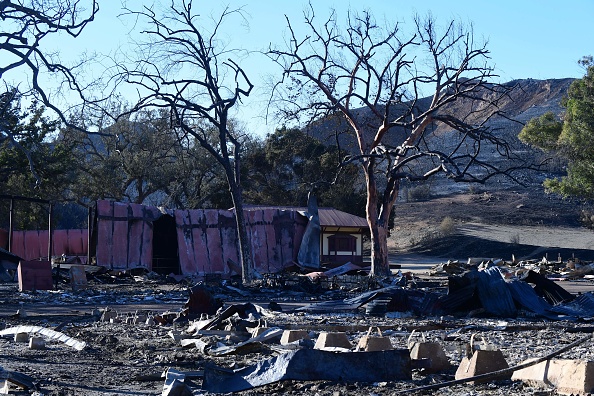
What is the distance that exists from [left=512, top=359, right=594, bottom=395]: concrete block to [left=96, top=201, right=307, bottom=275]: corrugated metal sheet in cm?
2655

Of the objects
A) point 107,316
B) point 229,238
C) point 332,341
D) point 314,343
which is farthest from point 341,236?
point 332,341

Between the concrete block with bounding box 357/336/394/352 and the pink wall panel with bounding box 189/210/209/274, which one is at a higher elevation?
the pink wall panel with bounding box 189/210/209/274

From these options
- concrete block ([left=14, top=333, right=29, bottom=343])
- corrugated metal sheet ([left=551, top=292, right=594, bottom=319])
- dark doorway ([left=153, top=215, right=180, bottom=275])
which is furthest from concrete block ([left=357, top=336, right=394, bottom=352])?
dark doorway ([left=153, top=215, right=180, bottom=275])

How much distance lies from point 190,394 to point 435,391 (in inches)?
66.4

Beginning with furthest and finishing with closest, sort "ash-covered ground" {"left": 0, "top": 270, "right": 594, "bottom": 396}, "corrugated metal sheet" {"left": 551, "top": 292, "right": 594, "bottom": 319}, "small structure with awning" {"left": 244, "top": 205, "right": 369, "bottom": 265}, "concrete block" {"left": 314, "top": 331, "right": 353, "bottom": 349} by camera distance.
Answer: "small structure with awning" {"left": 244, "top": 205, "right": 369, "bottom": 265}
"corrugated metal sheet" {"left": 551, "top": 292, "right": 594, "bottom": 319}
"concrete block" {"left": 314, "top": 331, "right": 353, "bottom": 349}
"ash-covered ground" {"left": 0, "top": 270, "right": 594, "bottom": 396}

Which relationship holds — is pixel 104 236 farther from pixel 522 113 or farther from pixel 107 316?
pixel 522 113

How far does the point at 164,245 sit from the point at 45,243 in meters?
10.1

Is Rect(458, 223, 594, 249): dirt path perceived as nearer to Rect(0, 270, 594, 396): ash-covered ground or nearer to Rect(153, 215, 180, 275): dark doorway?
Rect(153, 215, 180, 275): dark doorway

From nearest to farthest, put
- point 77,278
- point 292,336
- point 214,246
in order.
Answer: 1. point 292,336
2. point 77,278
3. point 214,246

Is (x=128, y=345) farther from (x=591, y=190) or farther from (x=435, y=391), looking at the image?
(x=591, y=190)

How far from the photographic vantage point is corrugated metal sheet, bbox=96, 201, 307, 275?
103 ft

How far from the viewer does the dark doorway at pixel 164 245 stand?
109ft

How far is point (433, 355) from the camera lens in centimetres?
685

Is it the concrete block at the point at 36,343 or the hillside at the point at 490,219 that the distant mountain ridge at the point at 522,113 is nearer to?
the hillside at the point at 490,219
